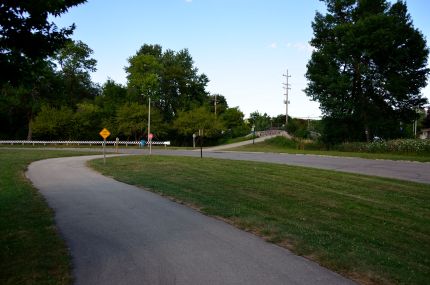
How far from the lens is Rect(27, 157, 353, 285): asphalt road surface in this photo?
17.4 ft

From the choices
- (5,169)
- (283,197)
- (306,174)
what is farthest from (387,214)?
(5,169)

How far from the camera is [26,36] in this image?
27.1 feet

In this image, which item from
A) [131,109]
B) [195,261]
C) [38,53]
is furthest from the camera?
[131,109]

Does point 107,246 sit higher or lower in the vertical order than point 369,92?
Result: lower

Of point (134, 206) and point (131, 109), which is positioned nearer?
point (134, 206)

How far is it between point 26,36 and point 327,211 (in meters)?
7.61

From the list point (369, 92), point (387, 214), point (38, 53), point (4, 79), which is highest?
point (369, 92)

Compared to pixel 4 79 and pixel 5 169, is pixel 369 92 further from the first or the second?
pixel 4 79

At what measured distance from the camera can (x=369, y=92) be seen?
1810 inches

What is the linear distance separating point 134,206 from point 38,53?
4210 mm

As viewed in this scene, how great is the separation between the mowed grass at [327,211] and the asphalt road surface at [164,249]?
51cm

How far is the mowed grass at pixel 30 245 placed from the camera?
5.33m

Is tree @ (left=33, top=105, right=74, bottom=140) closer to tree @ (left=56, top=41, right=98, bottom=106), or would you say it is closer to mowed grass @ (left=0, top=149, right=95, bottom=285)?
tree @ (left=56, top=41, right=98, bottom=106)

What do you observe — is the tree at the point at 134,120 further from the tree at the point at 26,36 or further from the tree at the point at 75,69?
the tree at the point at 26,36
